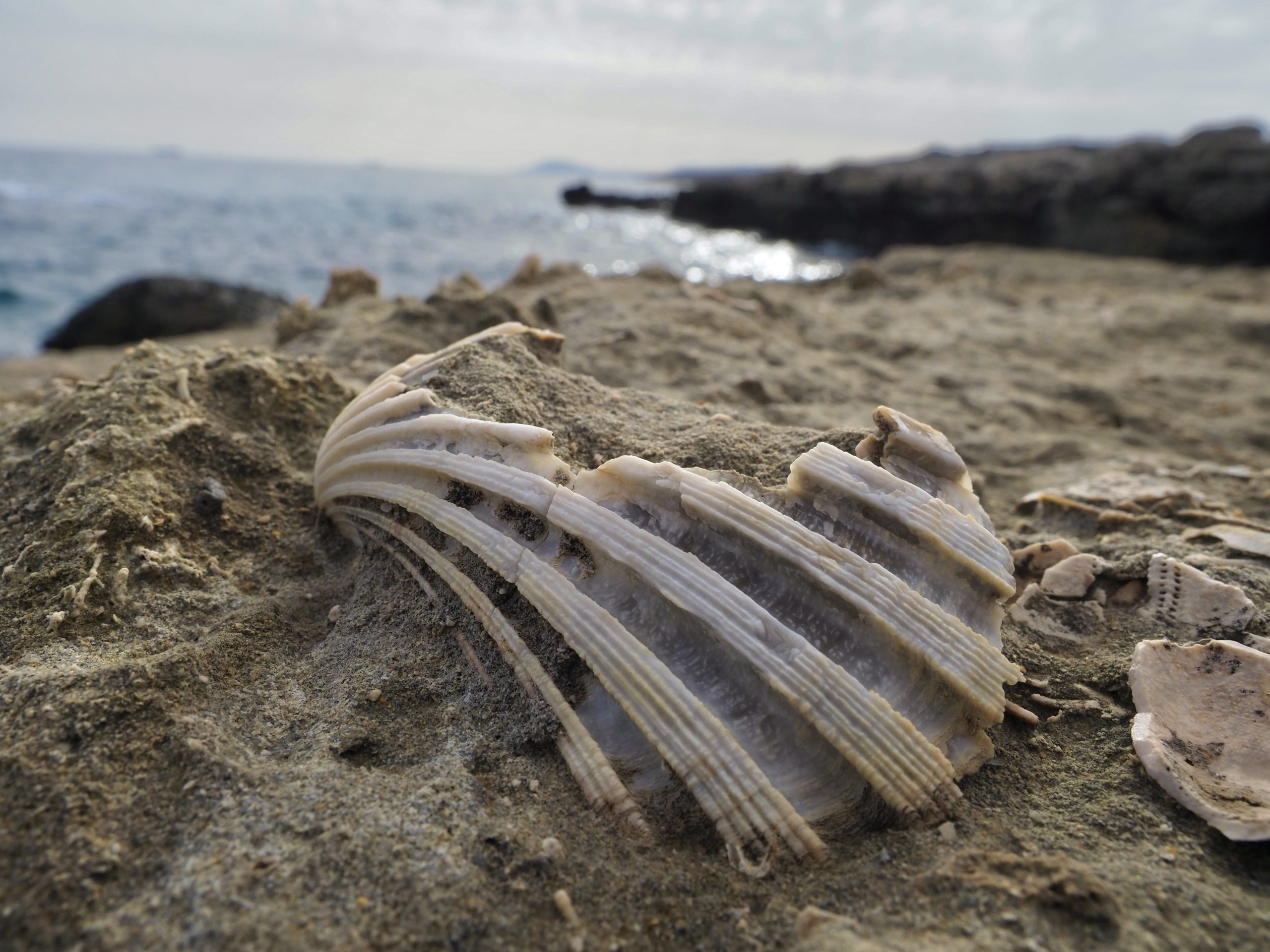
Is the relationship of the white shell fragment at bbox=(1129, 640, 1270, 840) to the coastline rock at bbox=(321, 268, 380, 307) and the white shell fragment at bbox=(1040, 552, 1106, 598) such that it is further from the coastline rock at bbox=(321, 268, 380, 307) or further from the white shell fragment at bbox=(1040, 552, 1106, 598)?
the coastline rock at bbox=(321, 268, 380, 307)

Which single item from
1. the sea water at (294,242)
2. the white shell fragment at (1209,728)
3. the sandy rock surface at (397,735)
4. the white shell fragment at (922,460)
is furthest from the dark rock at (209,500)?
the sea water at (294,242)

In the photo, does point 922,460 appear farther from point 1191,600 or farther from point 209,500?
point 209,500

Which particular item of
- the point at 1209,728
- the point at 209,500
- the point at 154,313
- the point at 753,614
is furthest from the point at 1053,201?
the point at 209,500

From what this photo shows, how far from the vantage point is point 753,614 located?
1.42 meters

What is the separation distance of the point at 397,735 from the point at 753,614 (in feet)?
2.59

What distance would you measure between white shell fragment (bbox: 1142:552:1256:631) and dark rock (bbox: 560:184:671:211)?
46319 millimetres

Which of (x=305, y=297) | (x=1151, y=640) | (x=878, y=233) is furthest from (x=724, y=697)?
(x=878, y=233)

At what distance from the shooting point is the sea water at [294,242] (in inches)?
486

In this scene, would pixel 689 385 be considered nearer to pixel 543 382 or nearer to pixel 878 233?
pixel 543 382

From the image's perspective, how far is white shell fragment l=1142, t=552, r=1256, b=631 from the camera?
1.85m

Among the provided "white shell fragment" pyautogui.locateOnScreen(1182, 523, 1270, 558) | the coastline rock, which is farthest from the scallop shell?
the coastline rock

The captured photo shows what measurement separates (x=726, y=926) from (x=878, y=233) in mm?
29410

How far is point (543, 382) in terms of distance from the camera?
227 centimetres

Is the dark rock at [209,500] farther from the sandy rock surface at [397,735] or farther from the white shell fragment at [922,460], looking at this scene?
the white shell fragment at [922,460]
